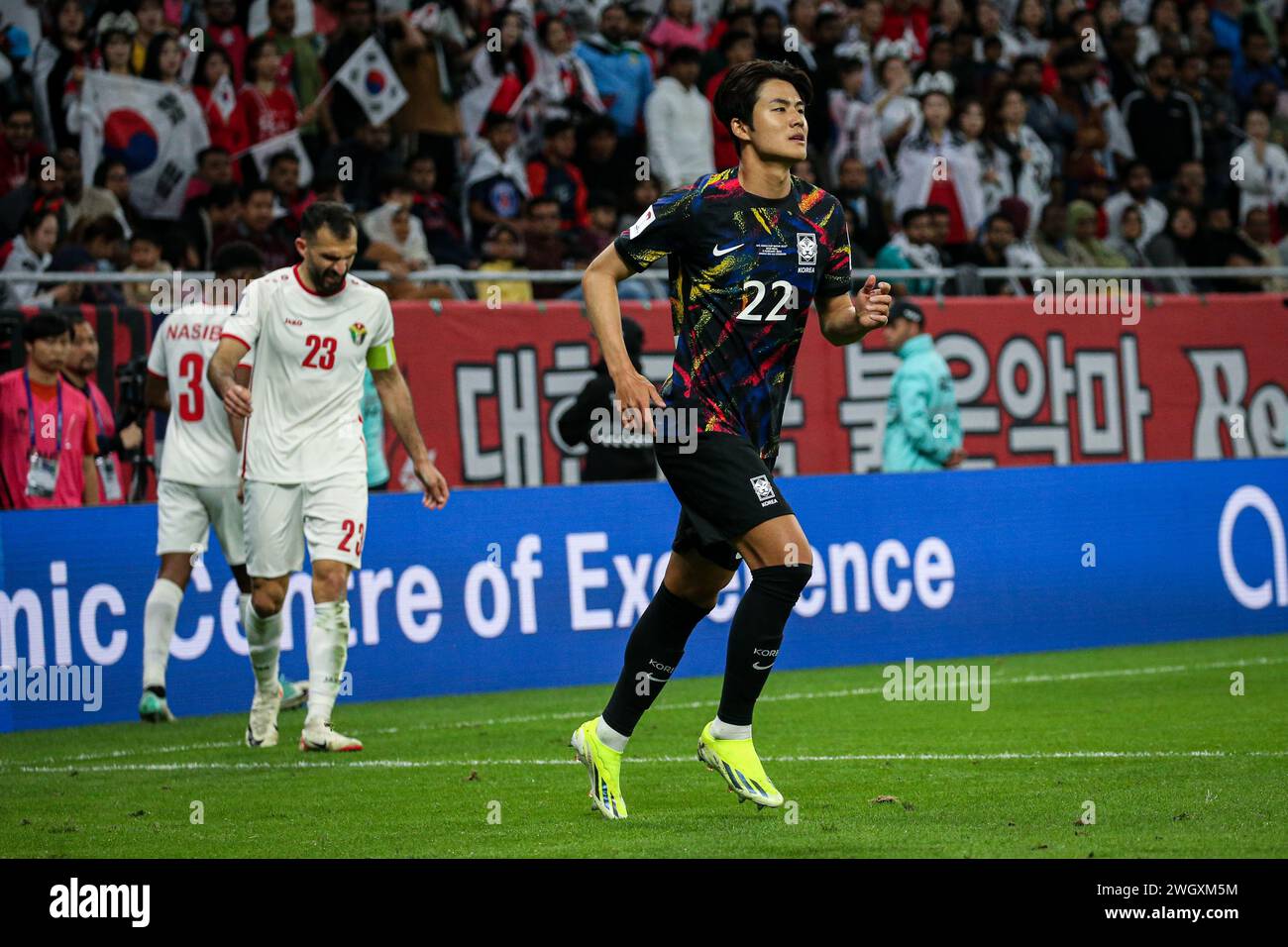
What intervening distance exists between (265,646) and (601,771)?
346 cm

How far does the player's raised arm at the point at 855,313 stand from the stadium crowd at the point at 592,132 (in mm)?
8220

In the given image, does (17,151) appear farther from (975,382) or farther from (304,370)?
(975,382)

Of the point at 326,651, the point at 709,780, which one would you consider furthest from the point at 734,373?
the point at 326,651

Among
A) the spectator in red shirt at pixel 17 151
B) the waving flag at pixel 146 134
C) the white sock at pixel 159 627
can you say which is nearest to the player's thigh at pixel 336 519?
the white sock at pixel 159 627

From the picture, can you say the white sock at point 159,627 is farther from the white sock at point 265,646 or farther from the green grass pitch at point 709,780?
the white sock at point 265,646

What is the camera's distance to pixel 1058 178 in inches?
813

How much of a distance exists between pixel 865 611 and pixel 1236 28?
13.1 metres

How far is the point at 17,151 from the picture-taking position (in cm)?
1525

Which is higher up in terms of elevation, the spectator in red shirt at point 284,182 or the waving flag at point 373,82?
the waving flag at point 373,82

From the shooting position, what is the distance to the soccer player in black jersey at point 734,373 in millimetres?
7164

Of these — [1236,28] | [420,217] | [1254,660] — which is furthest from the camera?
[1236,28]

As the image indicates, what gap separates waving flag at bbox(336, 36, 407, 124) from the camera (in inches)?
666
